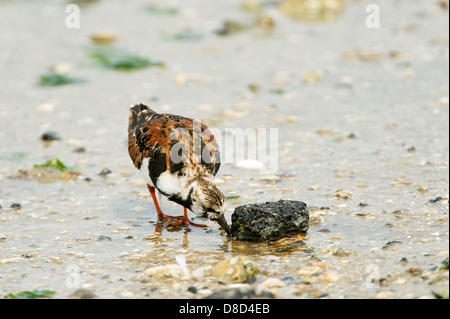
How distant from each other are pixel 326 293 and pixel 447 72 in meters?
5.64

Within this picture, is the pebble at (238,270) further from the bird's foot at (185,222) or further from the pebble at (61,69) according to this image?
the pebble at (61,69)

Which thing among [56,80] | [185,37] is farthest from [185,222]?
[185,37]

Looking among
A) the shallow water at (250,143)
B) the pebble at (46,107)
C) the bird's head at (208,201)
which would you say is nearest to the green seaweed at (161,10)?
the shallow water at (250,143)

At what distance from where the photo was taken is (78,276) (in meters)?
4.28

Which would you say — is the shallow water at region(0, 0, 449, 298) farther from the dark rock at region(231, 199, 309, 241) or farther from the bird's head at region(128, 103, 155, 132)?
the bird's head at region(128, 103, 155, 132)

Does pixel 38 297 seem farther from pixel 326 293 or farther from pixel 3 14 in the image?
pixel 3 14

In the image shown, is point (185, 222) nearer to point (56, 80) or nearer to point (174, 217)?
point (174, 217)

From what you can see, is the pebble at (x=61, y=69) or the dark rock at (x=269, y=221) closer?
the dark rock at (x=269, y=221)

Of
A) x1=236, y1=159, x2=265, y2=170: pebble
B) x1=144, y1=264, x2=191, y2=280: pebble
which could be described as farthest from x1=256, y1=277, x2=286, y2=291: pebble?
x1=236, y1=159, x2=265, y2=170: pebble

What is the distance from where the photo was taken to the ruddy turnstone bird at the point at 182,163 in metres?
4.67

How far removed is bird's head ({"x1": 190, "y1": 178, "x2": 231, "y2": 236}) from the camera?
461 centimetres

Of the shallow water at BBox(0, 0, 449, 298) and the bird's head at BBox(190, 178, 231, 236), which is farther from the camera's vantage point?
the bird's head at BBox(190, 178, 231, 236)

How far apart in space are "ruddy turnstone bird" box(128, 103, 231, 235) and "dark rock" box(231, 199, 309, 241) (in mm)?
134

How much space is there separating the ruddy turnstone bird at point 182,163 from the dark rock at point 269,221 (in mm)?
134
